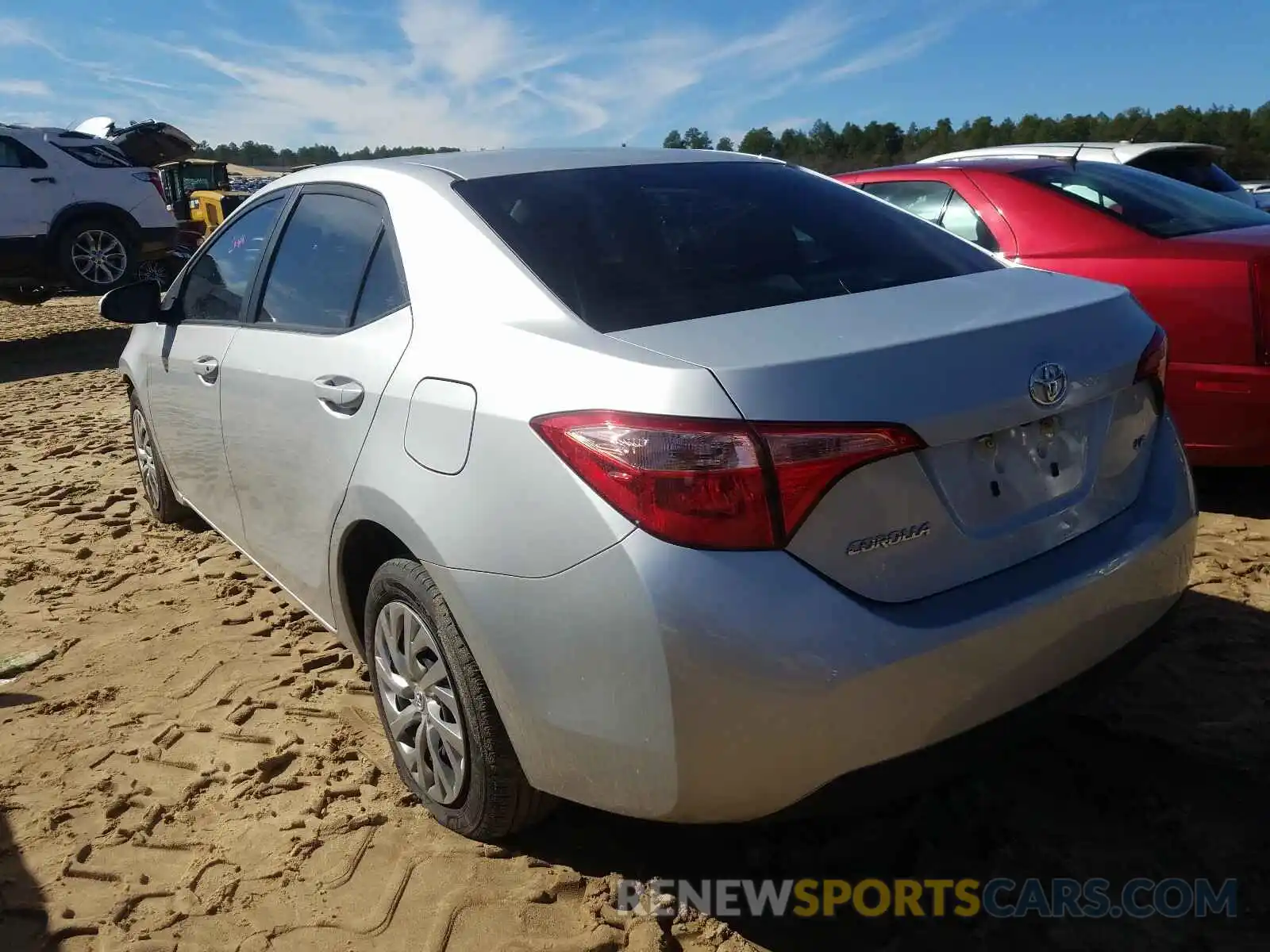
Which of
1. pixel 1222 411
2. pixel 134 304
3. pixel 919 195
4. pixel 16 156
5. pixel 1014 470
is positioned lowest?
pixel 1222 411

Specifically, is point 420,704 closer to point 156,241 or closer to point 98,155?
point 156,241

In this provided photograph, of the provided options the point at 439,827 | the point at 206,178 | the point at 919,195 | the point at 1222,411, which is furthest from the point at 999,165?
the point at 206,178

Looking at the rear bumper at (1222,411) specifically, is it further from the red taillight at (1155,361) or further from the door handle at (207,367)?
the door handle at (207,367)

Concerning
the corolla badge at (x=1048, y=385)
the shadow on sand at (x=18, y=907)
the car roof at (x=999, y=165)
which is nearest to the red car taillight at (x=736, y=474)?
the corolla badge at (x=1048, y=385)

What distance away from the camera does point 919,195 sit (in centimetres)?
500

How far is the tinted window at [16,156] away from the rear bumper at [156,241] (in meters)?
1.24

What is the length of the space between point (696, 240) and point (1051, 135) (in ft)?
231

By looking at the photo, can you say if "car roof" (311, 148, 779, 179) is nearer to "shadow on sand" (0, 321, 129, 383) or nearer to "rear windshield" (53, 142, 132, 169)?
"shadow on sand" (0, 321, 129, 383)

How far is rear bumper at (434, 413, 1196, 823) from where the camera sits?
164 cm

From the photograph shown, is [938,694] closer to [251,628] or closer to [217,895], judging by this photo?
[217,895]

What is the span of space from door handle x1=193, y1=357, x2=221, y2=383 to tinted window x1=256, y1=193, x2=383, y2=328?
256mm

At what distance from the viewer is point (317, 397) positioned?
2529 millimetres

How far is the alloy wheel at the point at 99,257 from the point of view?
453 inches

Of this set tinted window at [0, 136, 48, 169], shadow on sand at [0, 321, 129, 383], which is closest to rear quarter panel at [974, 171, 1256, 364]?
shadow on sand at [0, 321, 129, 383]
